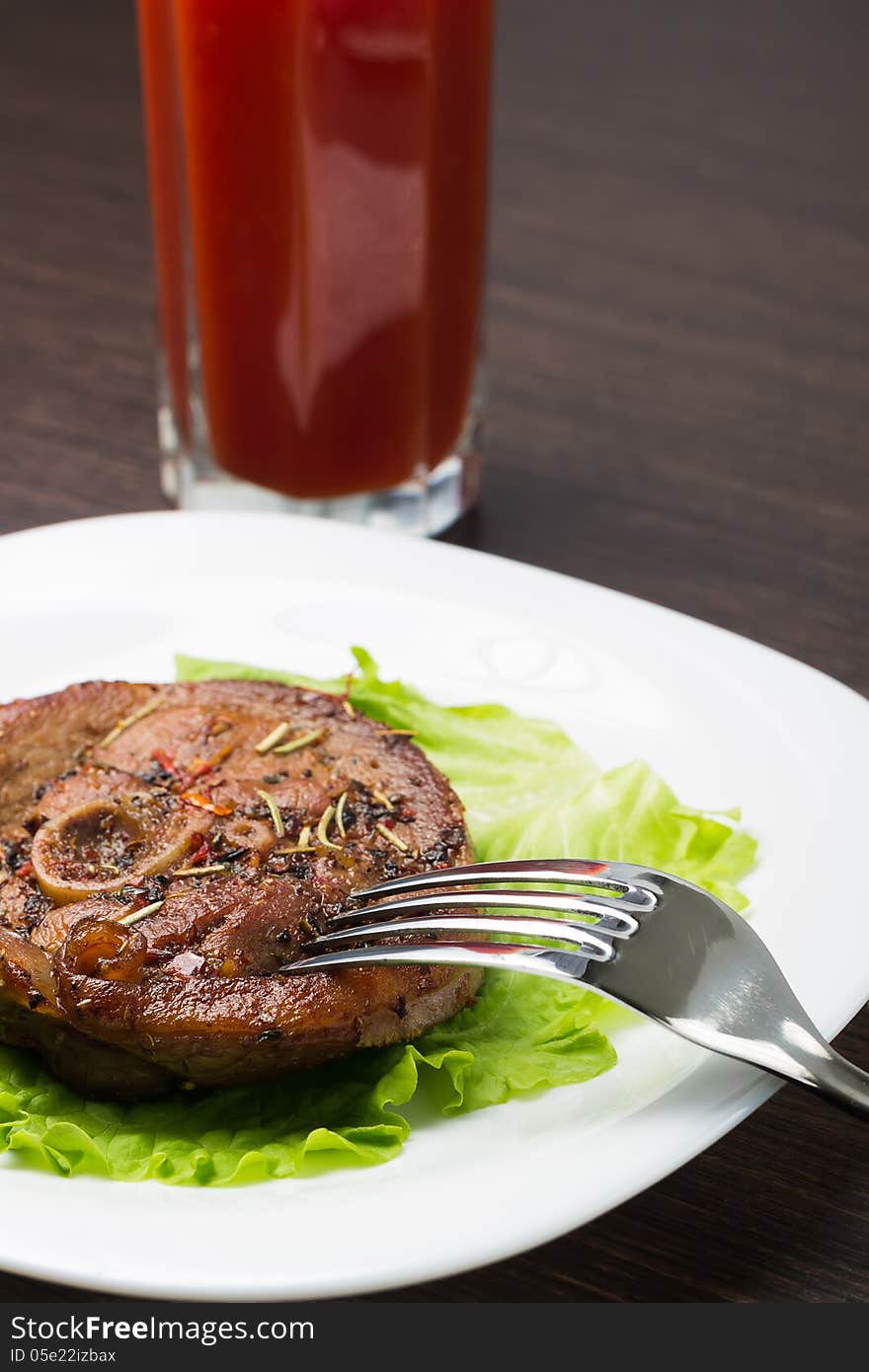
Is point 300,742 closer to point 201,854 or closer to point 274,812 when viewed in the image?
point 274,812

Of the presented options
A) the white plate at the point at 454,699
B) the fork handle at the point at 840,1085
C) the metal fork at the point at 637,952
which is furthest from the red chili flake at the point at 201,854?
the fork handle at the point at 840,1085

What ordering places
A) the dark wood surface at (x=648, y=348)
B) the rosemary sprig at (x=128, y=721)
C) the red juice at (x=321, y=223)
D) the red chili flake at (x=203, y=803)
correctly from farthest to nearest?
1. the red juice at (x=321, y=223)
2. the rosemary sprig at (x=128, y=721)
3. the red chili flake at (x=203, y=803)
4. the dark wood surface at (x=648, y=348)

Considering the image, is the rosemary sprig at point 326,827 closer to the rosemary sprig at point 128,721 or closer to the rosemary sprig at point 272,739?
the rosemary sprig at point 272,739

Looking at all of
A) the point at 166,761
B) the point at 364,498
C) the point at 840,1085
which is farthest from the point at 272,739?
the point at 364,498

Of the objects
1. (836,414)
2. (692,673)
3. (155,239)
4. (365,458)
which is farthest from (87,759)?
(836,414)

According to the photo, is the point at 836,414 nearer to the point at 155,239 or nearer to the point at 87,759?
the point at 155,239

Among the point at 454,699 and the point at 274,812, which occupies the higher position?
the point at 274,812

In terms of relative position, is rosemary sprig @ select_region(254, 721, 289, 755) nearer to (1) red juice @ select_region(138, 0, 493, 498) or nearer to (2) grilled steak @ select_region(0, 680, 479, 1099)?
(2) grilled steak @ select_region(0, 680, 479, 1099)

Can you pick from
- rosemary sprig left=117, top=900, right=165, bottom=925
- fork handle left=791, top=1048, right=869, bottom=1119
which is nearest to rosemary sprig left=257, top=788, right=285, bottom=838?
rosemary sprig left=117, top=900, right=165, bottom=925
